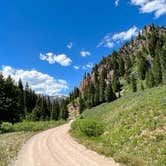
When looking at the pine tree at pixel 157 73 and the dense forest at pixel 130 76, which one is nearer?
the pine tree at pixel 157 73

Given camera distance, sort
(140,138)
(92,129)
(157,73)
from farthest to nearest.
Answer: (157,73), (92,129), (140,138)

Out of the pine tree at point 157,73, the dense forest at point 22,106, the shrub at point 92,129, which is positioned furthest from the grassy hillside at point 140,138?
the pine tree at point 157,73

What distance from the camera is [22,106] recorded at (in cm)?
8162

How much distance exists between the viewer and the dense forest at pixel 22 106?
181 ft

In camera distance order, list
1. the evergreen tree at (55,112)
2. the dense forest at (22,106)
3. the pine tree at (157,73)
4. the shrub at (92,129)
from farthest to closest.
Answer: the evergreen tree at (55,112) < the pine tree at (157,73) < the dense forest at (22,106) < the shrub at (92,129)

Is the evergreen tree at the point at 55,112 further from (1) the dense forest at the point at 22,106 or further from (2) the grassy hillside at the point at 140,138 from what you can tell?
(2) the grassy hillside at the point at 140,138

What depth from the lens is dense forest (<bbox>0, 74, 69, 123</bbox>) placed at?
55.2 m

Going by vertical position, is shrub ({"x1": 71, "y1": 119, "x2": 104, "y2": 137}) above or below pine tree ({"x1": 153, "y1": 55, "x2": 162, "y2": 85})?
below

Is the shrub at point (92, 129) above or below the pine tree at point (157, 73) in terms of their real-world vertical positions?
below

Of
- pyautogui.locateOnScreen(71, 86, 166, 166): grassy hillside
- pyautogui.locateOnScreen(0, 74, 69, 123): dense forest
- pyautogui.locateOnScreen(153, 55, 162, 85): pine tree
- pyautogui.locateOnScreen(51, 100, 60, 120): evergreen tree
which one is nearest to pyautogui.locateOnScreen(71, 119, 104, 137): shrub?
pyautogui.locateOnScreen(71, 86, 166, 166): grassy hillside

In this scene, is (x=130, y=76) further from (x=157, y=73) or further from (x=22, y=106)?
(x=22, y=106)

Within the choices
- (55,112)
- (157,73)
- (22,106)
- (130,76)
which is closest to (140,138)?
(22,106)

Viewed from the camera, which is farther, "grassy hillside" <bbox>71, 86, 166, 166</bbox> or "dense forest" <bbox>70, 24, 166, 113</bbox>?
"dense forest" <bbox>70, 24, 166, 113</bbox>

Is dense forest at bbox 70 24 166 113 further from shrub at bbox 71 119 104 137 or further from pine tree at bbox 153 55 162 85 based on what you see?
shrub at bbox 71 119 104 137
